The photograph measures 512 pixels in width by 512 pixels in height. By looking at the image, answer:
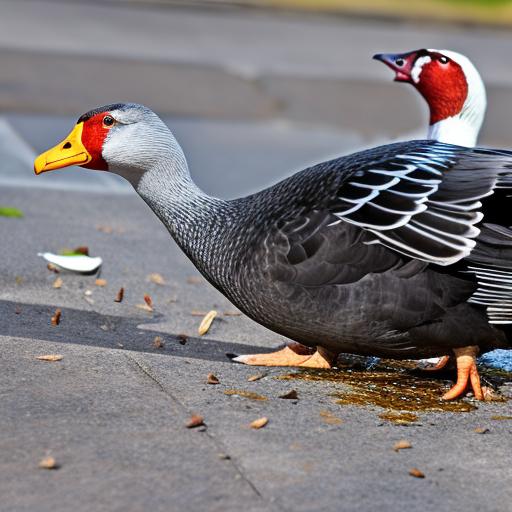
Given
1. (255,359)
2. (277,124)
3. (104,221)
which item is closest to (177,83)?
(277,124)

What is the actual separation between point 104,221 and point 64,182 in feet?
4.00

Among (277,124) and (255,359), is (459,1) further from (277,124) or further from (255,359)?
(255,359)

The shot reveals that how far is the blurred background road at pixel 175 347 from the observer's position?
360 centimetres

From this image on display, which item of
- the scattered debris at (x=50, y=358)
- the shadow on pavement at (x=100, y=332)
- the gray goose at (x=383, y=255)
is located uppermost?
the gray goose at (x=383, y=255)

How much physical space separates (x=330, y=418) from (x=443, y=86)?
2.15 metres

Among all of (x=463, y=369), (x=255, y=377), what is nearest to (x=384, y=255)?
(x=463, y=369)

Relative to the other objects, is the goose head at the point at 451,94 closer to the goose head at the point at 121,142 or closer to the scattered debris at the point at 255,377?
the goose head at the point at 121,142

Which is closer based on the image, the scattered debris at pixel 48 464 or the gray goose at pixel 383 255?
the scattered debris at pixel 48 464

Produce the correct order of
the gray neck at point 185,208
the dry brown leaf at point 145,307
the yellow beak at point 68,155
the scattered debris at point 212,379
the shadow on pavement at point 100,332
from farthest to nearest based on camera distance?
1. the dry brown leaf at point 145,307
2. the shadow on pavement at point 100,332
3. the yellow beak at point 68,155
4. the gray neck at point 185,208
5. the scattered debris at point 212,379

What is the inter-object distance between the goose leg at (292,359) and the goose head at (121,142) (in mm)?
867

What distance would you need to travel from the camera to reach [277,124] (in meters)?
11.6

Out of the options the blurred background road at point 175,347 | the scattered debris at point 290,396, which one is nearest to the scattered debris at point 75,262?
the blurred background road at point 175,347

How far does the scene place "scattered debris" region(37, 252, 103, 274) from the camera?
6031 millimetres

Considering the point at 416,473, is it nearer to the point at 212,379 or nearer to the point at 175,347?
the point at 212,379
